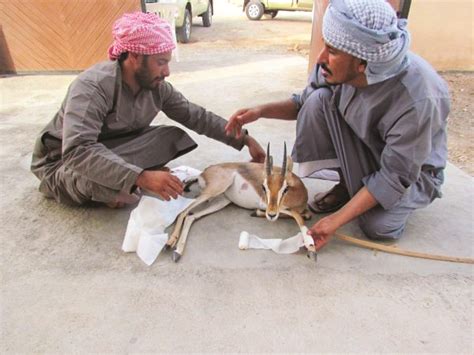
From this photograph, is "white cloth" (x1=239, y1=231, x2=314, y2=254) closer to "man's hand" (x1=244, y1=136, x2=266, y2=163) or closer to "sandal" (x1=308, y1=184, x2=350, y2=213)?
"sandal" (x1=308, y1=184, x2=350, y2=213)

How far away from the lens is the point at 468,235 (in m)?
2.57

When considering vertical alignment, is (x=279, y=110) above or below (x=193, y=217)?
above

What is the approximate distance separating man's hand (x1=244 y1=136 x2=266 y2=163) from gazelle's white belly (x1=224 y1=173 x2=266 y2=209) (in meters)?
0.33

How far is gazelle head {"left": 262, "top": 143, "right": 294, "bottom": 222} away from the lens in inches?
96.2

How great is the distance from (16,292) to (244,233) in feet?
4.12

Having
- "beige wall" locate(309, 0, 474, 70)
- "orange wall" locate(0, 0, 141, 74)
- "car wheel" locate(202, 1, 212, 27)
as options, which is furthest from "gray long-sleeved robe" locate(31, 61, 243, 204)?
"car wheel" locate(202, 1, 212, 27)

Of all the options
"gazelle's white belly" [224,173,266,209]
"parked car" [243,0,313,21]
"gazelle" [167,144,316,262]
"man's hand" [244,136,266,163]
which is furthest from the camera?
"parked car" [243,0,313,21]

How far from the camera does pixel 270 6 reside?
13.9m

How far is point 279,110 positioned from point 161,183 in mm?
1013

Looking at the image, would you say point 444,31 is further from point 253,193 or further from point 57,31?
point 57,31

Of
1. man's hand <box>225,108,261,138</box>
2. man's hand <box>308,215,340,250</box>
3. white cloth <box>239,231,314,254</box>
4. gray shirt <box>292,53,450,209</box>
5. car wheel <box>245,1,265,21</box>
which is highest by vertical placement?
gray shirt <box>292,53,450,209</box>

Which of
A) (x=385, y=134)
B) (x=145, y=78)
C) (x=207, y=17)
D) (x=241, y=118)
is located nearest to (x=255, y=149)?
(x=241, y=118)

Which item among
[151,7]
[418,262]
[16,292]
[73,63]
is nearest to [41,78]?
[73,63]

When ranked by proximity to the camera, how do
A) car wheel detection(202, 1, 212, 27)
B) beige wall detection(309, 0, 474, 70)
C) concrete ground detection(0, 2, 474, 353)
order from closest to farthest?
concrete ground detection(0, 2, 474, 353) < beige wall detection(309, 0, 474, 70) < car wheel detection(202, 1, 212, 27)
